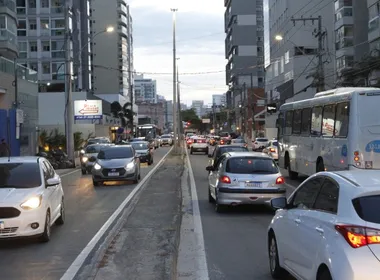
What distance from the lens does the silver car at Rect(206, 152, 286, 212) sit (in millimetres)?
13562

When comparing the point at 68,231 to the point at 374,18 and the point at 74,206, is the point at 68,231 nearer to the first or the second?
the point at 74,206

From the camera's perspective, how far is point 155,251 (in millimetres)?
9438

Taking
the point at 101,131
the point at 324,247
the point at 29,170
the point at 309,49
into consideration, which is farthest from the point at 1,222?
the point at 101,131

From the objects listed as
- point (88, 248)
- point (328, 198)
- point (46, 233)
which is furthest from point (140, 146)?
point (328, 198)

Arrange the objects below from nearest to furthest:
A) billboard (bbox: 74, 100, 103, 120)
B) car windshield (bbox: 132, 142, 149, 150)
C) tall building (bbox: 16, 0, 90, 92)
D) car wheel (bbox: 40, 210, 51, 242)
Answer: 1. car wheel (bbox: 40, 210, 51, 242)
2. car windshield (bbox: 132, 142, 149, 150)
3. billboard (bbox: 74, 100, 103, 120)
4. tall building (bbox: 16, 0, 90, 92)

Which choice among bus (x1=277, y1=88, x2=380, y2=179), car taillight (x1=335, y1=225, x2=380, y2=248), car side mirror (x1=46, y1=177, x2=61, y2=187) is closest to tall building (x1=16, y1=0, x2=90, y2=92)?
bus (x1=277, y1=88, x2=380, y2=179)

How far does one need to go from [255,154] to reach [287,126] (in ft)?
37.1

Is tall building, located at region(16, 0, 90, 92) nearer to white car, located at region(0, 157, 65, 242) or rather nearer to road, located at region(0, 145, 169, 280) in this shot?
road, located at region(0, 145, 169, 280)

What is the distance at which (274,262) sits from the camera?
7516mm

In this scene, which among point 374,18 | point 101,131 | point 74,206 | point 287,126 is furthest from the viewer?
point 101,131

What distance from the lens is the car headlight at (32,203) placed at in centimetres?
991

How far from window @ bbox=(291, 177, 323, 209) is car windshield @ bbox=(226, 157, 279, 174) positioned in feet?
22.0

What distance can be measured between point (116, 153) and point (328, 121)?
9175mm

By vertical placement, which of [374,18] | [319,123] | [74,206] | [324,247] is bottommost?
[74,206]
